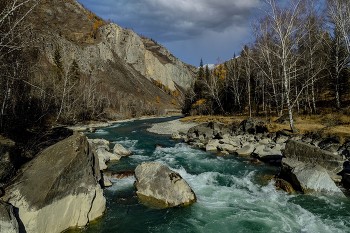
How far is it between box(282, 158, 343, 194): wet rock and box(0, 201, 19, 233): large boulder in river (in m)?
12.7

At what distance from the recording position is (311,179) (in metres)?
15.4

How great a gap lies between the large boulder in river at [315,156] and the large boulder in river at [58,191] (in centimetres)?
1185

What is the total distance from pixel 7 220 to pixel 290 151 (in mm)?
15671

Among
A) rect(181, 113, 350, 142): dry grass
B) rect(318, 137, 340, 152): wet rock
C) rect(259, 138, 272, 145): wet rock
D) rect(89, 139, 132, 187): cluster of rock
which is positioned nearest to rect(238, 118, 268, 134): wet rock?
rect(181, 113, 350, 142): dry grass

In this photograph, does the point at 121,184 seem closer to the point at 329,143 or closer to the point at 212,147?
the point at 212,147

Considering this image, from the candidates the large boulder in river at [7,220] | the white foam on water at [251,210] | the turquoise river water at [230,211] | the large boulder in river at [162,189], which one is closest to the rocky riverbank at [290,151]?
the turquoise river water at [230,211]

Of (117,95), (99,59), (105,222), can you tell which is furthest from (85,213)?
(99,59)

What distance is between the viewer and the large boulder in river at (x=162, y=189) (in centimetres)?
1414

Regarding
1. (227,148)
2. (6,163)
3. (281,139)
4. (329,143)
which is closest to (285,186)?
(329,143)

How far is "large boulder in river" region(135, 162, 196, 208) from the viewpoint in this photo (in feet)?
46.4

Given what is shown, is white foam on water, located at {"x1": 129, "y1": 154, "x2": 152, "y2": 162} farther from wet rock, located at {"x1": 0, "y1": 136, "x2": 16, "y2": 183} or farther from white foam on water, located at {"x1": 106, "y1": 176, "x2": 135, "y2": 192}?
wet rock, located at {"x1": 0, "y1": 136, "x2": 16, "y2": 183}

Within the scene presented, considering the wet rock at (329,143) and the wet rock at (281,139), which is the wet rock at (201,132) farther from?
the wet rock at (329,143)

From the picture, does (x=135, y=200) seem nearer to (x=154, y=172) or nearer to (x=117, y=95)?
(x=154, y=172)

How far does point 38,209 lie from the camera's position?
33.7ft
